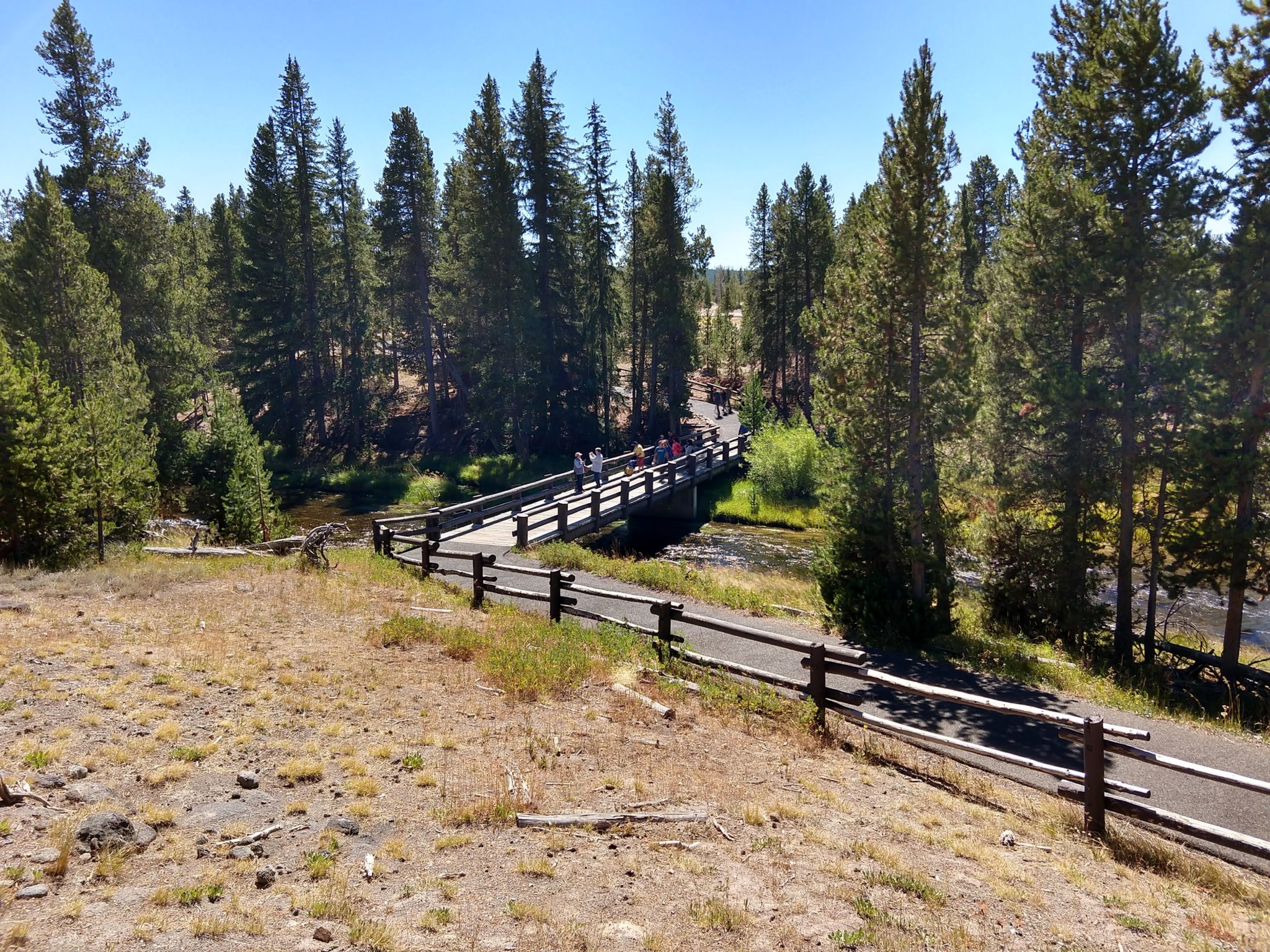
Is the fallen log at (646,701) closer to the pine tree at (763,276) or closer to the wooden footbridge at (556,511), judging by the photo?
the wooden footbridge at (556,511)

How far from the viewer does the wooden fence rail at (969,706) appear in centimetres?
698

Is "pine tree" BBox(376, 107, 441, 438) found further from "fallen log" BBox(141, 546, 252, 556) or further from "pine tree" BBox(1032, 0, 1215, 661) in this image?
"pine tree" BBox(1032, 0, 1215, 661)

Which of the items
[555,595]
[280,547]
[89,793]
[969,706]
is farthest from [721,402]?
[89,793]

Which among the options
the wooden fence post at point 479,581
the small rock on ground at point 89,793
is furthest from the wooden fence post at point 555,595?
the small rock on ground at point 89,793

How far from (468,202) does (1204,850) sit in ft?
131

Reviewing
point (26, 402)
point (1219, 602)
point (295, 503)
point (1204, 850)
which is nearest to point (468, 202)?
point (295, 503)

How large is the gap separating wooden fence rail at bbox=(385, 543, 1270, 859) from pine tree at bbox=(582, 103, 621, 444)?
3059 centimetres

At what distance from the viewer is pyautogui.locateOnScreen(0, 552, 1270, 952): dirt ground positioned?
16.7 ft

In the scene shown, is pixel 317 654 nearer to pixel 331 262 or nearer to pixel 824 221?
pixel 331 262

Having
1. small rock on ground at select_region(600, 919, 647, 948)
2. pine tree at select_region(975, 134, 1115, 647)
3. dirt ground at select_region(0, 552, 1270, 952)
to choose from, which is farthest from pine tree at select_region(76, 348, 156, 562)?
pine tree at select_region(975, 134, 1115, 647)

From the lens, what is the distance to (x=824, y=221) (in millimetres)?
50000

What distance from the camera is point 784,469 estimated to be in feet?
113

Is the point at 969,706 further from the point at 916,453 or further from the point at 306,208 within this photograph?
the point at 306,208

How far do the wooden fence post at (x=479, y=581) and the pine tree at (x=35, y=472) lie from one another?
10.4 metres
